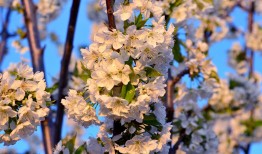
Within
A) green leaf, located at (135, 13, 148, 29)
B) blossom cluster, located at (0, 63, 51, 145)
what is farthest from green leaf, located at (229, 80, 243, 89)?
blossom cluster, located at (0, 63, 51, 145)

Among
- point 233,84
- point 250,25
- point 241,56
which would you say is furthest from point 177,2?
point 241,56

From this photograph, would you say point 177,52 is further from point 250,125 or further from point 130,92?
point 250,125

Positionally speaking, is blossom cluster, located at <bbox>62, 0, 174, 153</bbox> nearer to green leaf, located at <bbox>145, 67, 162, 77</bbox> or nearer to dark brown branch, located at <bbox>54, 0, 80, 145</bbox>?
green leaf, located at <bbox>145, 67, 162, 77</bbox>

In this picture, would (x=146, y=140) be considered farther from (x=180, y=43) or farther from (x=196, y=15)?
(x=196, y=15)

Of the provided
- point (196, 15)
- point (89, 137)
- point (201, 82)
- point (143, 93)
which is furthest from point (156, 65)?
point (196, 15)

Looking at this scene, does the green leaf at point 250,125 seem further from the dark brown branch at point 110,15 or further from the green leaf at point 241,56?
the dark brown branch at point 110,15

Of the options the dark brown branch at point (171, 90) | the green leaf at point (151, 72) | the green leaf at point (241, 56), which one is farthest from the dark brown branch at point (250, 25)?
the green leaf at point (151, 72)
